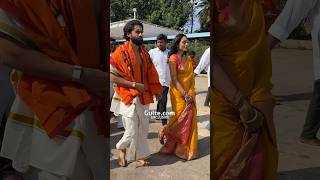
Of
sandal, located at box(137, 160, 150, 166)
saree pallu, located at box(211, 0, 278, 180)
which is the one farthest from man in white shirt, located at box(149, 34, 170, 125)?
saree pallu, located at box(211, 0, 278, 180)

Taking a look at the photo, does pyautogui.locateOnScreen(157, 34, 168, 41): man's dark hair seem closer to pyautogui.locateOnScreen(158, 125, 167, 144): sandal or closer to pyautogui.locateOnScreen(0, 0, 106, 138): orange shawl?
pyautogui.locateOnScreen(0, 0, 106, 138): orange shawl

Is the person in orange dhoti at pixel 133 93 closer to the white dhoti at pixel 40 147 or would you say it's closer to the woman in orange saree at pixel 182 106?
the woman in orange saree at pixel 182 106

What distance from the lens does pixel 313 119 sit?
2.06m

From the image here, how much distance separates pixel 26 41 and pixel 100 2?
0.32m

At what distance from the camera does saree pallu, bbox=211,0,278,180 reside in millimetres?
1928

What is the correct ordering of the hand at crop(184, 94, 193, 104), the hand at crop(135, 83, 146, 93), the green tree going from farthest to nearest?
1. the hand at crop(184, 94, 193, 104)
2. the hand at crop(135, 83, 146, 93)
3. the green tree

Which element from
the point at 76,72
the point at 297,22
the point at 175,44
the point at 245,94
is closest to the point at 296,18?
the point at 297,22

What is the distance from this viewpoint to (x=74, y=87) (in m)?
1.73

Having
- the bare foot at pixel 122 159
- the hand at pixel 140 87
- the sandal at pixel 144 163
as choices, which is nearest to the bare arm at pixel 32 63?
the bare foot at pixel 122 159

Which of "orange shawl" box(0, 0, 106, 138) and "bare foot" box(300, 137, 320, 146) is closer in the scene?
"orange shawl" box(0, 0, 106, 138)

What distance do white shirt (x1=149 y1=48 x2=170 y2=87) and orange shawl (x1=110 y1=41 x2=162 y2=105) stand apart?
5 cm

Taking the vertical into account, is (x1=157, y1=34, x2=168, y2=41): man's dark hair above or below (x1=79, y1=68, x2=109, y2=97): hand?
above

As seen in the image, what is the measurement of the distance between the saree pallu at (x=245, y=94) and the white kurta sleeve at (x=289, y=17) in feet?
0.21

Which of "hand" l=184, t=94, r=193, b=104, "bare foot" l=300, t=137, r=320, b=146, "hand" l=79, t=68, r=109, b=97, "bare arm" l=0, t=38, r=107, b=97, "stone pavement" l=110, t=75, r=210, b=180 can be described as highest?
"bare arm" l=0, t=38, r=107, b=97
